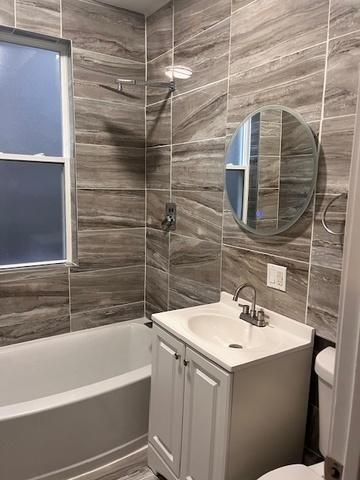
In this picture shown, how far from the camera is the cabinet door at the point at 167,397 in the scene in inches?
65.4

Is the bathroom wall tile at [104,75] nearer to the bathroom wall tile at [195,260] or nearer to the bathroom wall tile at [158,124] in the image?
the bathroom wall tile at [158,124]

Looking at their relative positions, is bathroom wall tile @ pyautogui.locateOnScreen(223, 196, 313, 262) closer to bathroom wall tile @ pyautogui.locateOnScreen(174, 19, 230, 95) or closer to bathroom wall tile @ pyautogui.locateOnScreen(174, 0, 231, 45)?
bathroom wall tile @ pyautogui.locateOnScreen(174, 19, 230, 95)

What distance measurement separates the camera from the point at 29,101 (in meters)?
2.39

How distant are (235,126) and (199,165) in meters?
0.37

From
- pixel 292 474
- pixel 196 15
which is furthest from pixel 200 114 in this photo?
pixel 292 474

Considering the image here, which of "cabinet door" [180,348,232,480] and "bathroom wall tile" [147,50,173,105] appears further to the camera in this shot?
"bathroom wall tile" [147,50,173,105]

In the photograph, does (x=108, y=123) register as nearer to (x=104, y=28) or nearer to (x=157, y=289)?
(x=104, y=28)

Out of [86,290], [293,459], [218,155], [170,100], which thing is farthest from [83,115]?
[293,459]

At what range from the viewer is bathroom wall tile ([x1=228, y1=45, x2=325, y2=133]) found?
4.98ft

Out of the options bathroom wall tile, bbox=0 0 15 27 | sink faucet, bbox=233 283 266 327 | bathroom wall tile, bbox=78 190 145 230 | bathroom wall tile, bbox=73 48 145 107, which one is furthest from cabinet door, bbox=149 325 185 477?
bathroom wall tile, bbox=0 0 15 27

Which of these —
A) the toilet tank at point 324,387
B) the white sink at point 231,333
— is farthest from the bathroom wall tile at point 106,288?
the toilet tank at point 324,387

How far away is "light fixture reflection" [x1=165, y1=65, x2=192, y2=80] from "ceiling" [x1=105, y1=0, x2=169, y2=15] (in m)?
0.42

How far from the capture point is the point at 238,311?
196 centimetres

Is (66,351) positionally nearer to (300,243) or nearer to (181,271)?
(181,271)
